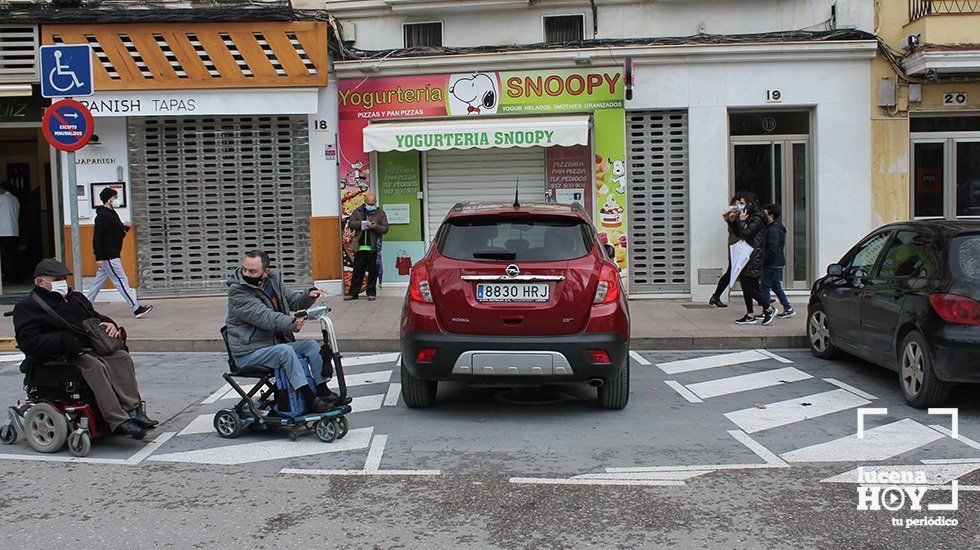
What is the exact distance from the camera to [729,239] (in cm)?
1374

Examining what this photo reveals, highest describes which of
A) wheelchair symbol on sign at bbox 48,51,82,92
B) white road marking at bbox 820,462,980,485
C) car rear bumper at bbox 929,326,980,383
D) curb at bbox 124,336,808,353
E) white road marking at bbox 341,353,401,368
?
wheelchair symbol on sign at bbox 48,51,82,92

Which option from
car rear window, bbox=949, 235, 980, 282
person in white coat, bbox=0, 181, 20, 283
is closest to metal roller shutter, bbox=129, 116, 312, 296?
person in white coat, bbox=0, 181, 20, 283

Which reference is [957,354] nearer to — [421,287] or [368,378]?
[421,287]

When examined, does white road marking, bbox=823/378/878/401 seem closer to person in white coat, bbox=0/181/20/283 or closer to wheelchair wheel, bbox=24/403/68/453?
wheelchair wheel, bbox=24/403/68/453

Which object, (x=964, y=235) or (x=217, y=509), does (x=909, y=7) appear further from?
(x=217, y=509)

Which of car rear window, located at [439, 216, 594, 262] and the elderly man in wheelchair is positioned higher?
car rear window, located at [439, 216, 594, 262]

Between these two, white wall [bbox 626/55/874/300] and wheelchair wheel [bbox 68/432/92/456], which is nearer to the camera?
wheelchair wheel [bbox 68/432/92/456]

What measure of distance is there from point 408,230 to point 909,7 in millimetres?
8894

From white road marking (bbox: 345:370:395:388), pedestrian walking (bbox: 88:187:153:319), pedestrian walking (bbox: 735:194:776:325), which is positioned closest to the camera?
white road marking (bbox: 345:370:395:388)

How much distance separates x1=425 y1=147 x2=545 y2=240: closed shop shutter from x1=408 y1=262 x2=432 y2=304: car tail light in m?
8.21

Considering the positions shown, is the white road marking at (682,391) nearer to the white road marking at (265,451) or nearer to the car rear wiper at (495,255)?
the car rear wiper at (495,255)

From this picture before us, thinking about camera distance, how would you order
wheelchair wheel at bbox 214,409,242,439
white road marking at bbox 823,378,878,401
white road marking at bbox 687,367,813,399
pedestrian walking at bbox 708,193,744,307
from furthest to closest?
1. pedestrian walking at bbox 708,193,744,307
2. white road marking at bbox 687,367,813,399
3. white road marking at bbox 823,378,878,401
4. wheelchair wheel at bbox 214,409,242,439

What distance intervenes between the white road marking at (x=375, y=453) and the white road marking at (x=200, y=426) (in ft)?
4.79

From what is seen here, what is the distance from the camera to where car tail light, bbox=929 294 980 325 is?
23.9ft
